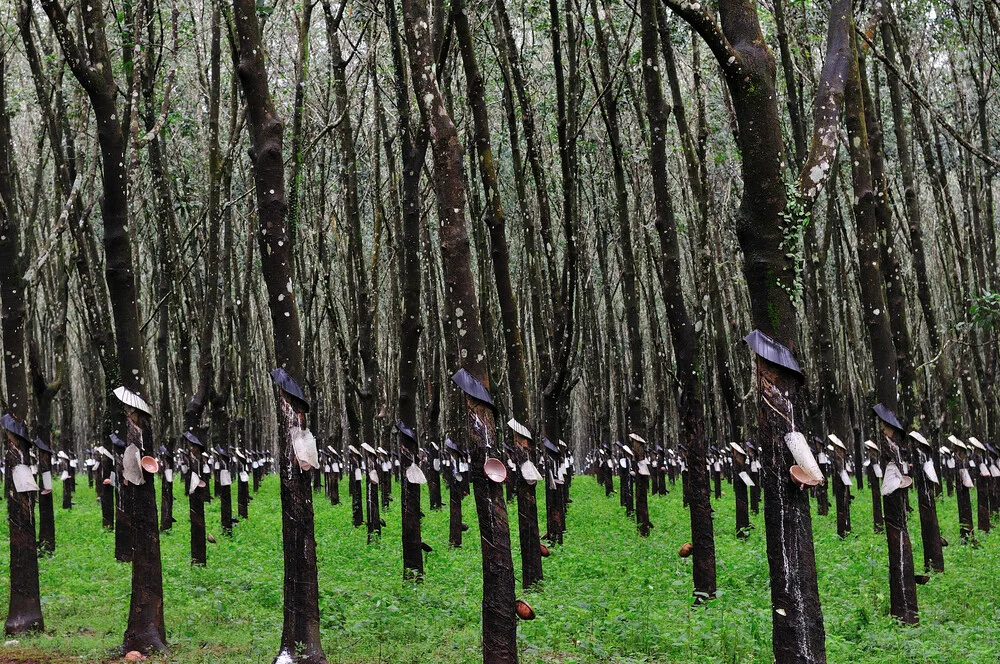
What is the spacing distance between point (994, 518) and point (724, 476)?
1680 cm

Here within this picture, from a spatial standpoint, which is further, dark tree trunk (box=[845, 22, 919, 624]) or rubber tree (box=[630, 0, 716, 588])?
rubber tree (box=[630, 0, 716, 588])

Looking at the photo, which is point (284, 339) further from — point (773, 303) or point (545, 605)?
point (545, 605)

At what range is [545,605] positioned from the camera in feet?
29.7

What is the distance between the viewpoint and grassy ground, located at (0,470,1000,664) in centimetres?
715

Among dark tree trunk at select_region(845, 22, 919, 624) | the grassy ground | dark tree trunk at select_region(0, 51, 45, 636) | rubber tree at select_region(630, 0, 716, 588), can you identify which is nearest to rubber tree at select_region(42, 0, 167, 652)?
the grassy ground

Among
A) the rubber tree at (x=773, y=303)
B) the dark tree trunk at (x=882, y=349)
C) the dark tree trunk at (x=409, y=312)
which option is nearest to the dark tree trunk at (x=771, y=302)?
the rubber tree at (x=773, y=303)

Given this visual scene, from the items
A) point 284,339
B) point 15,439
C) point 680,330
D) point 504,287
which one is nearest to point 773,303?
point 284,339

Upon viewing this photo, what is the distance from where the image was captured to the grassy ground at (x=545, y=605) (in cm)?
715

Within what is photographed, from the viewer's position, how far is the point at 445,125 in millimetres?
6270

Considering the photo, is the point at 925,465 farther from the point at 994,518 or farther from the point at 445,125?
the point at 994,518

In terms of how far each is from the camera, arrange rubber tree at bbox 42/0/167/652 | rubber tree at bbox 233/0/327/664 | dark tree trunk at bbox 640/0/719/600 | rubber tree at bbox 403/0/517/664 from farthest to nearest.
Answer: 1. dark tree trunk at bbox 640/0/719/600
2. rubber tree at bbox 42/0/167/652
3. rubber tree at bbox 233/0/327/664
4. rubber tree at bbox 403/0/517/664

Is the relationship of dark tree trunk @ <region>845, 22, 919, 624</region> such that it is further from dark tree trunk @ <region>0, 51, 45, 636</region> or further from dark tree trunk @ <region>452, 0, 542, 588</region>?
dark tree trunk @ <region>0, 51, 45, 636</region>

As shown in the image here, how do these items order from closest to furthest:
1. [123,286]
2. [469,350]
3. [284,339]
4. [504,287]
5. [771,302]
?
[771,302] < [469,350] < [284,339] < [123,286] < [504,287]

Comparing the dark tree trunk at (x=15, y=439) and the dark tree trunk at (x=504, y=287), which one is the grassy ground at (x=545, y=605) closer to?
the dark tree trunk at (x=15, y=439)
